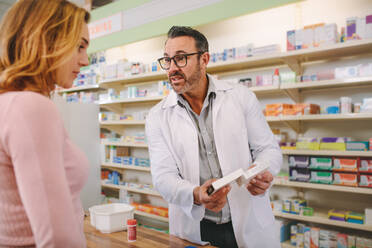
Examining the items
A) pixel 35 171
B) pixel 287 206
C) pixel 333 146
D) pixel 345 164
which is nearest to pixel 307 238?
pixel 287 206

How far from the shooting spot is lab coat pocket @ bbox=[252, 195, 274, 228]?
1842 millimetres

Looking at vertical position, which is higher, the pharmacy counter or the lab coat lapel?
the lab coat lapel

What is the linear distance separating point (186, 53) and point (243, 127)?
2.02 feet

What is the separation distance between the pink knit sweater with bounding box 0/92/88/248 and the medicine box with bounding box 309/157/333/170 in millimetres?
2602

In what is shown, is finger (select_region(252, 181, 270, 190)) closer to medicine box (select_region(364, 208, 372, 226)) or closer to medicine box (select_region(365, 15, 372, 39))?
medicine box (select_region(364, 208, 372, 226))

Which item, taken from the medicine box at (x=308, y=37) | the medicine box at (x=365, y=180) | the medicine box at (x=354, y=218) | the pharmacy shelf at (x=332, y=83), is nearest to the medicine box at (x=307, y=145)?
the medicine box at (x=365, y=180)

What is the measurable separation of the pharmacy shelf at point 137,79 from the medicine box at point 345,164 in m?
2.34

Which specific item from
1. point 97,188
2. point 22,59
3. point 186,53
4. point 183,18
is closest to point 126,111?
point 97,188

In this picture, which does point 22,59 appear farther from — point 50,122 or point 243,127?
point 243,127

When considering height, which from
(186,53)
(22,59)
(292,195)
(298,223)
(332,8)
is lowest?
(298,223)

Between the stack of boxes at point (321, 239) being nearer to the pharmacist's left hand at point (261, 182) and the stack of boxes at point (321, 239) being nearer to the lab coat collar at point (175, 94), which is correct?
the pharmacist's left hand at point (261, 182)

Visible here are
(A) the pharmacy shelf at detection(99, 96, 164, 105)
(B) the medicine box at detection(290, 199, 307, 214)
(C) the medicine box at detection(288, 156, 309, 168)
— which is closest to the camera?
(C) the medicine box at detection(288, 156, 309, 168)

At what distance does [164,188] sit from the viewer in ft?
5.85

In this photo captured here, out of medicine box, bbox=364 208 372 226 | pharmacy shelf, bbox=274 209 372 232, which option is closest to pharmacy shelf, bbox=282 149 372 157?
medicine box, bbox=364 208 372 226
